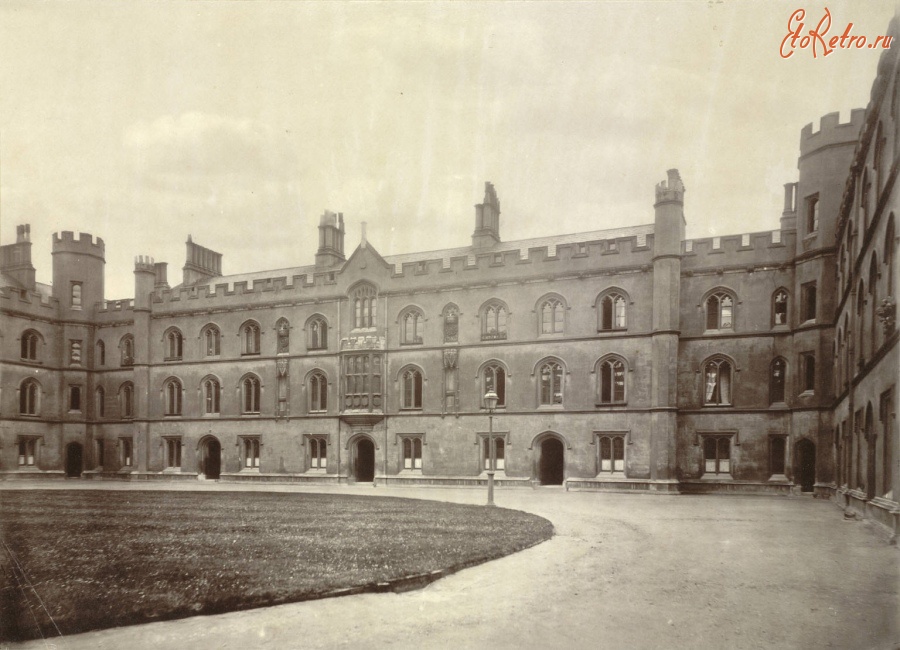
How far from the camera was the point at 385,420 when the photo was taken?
3084 centimetres

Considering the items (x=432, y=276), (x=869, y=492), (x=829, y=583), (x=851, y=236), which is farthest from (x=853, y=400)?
(x=432, y=276)

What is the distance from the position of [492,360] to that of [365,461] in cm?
850

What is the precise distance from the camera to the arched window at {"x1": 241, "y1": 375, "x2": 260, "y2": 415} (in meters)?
34.0

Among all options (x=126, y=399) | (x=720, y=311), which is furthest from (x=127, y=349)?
(x=720, y=311)

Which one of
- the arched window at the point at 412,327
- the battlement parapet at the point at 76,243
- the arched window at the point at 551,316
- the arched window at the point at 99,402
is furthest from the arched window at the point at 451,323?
the arched window at the point at 99,402

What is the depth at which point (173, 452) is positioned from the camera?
3562 cm

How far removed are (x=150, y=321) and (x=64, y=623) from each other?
3288cm

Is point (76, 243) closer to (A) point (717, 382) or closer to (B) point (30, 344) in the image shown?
(B) point (30, 344)

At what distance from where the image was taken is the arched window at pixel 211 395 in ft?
115

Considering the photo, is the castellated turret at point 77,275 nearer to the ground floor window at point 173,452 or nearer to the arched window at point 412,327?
the ground floor window at point 173,452

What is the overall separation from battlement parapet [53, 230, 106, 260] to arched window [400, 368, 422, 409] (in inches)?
804

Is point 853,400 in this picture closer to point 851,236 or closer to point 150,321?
point 851,236

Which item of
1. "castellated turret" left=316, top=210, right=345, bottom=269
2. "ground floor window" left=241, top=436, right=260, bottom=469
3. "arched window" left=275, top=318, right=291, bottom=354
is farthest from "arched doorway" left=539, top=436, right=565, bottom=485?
"castellated turret" left=316, top=210, right=345, bottom=269

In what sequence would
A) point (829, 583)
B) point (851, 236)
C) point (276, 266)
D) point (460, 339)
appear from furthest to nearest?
Answer: point (276, 266)
point (460, 339)
point (851, 236)
point (829, 583)
